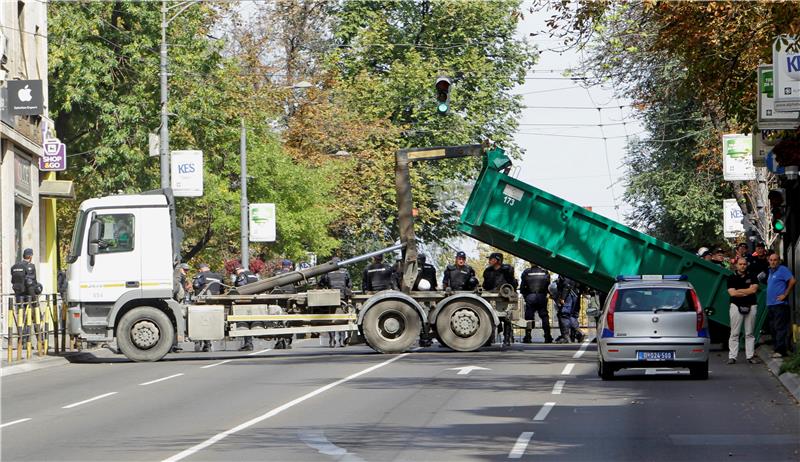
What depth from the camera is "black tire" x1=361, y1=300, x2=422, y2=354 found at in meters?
28.3

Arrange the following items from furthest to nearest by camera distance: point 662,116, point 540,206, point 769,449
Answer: point 662,116 < point 540,206 < point 769,449

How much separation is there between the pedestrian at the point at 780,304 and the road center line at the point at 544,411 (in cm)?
802

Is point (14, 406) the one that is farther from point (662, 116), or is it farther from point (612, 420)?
point (662, 116)

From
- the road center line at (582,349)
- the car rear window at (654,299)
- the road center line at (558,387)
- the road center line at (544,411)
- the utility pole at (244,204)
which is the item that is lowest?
the road center line at (544,411)

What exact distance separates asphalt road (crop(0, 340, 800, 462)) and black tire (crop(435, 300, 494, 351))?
1321mm

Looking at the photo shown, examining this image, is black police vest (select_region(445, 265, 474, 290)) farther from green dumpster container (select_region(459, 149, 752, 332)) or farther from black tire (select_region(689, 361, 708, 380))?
black tire (select_region(689, 361, 708, 380))

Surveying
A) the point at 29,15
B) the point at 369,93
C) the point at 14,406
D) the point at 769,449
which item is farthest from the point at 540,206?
the point at 369,93

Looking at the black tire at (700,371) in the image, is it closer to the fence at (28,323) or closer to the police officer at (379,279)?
the police officer at (379,279)

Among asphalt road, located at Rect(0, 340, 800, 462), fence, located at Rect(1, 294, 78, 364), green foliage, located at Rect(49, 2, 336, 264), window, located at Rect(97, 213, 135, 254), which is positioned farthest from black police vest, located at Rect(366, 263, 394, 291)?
green foliage, located at Rect(49, 2, 336, 264)

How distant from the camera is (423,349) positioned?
30.8 metres

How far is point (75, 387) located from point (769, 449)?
1233 centimetres

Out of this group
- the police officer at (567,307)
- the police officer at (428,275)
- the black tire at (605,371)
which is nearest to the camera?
the black tire at (605,371)

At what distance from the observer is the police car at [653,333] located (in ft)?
70.5

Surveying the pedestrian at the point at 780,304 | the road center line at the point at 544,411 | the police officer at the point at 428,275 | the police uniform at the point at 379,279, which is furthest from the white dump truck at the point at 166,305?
the road center line at the point at 544,411
